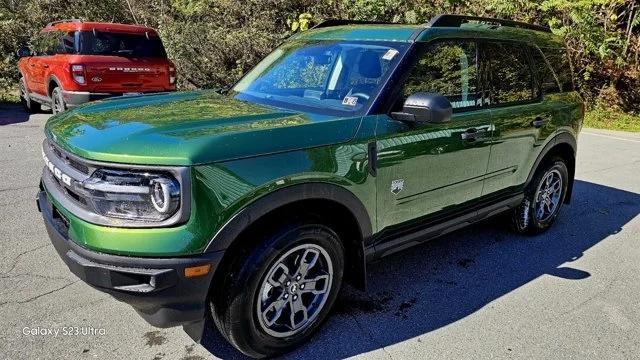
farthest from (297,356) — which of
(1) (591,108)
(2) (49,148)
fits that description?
(1) (591,108)

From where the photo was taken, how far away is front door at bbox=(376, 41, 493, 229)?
9.82 ft

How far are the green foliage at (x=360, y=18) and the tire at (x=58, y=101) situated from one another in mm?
3102

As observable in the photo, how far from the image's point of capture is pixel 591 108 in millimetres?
11430

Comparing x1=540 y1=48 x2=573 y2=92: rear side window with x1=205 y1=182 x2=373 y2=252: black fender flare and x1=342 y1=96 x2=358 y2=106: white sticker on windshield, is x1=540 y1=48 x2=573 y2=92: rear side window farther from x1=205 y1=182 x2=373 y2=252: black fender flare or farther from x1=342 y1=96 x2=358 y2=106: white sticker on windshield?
x1=205 y1=182 x2=373 y2=252: black fender flare

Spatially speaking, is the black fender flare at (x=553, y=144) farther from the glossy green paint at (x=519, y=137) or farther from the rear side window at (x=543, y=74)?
the rear side window at (x=543, y=74)

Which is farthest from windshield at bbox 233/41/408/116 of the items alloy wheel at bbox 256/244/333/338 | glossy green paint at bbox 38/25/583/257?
alloy wheel at bbox 256/244/333/338

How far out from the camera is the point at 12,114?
34.4 feet

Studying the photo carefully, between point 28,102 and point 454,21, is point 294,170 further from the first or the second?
point 28,102

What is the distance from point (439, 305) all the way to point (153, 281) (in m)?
1.97

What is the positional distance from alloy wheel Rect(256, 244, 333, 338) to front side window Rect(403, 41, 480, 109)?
1.20 meters

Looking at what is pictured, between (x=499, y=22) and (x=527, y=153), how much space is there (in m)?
1.12

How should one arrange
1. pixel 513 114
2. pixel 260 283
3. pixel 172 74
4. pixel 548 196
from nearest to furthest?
pixel 260 283, pixel 513 114, pixel 548 196, pixel 172 74

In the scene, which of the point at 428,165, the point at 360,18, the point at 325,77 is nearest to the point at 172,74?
the point at 360,18

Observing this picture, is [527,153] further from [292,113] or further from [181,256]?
[181,256]
